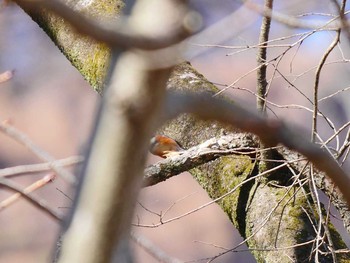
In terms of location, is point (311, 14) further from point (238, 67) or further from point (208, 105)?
point (208, 105)

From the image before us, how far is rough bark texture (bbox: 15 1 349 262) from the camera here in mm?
1282

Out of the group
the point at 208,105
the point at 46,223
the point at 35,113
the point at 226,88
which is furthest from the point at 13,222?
the point at 208,105

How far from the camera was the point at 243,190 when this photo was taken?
1.41m

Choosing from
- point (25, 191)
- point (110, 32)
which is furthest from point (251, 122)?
point (25, 191)

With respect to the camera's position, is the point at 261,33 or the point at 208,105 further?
the point at 261,33

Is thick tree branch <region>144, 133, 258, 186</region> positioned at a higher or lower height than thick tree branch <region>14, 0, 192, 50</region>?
higher

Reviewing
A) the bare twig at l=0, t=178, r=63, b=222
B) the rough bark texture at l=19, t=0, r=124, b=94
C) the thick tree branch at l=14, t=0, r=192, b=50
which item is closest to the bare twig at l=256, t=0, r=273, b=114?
the rough bark texture at l=19, t=0, r=124, b=94

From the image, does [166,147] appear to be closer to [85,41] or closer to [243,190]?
[243,190]

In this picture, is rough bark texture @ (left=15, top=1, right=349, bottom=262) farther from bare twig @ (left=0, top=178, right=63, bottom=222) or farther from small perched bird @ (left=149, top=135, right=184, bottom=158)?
bare twig @ (left=0, top=178, right=63, bottom=222)

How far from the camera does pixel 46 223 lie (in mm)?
2953

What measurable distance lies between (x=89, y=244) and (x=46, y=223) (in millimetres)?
2608

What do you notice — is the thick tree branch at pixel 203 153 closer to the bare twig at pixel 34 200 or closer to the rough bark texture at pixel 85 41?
the rough bark texture at pixel 85 41

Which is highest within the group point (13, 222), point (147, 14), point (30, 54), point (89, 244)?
point (13, 222)

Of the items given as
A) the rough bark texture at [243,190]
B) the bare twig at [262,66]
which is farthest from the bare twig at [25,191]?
the bare twig at [262,66]
